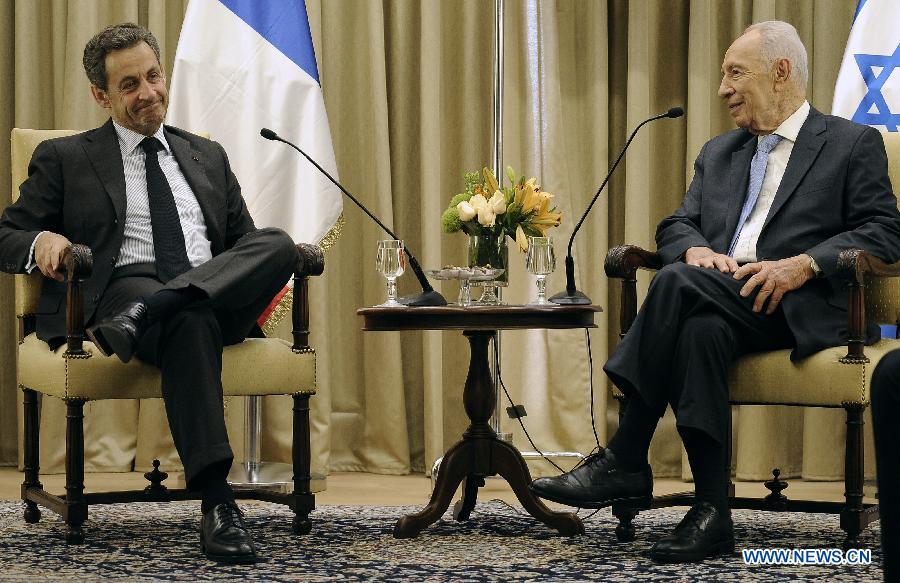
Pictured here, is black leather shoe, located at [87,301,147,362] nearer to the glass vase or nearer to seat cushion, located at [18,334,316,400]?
seat cushion, located at [18,334,316,400]

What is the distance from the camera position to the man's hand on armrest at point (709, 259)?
9.33 ft

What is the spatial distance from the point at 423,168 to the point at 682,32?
1059 millimetres

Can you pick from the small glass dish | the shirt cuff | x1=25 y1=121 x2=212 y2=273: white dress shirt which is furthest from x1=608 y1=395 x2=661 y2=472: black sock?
the shirt cuff

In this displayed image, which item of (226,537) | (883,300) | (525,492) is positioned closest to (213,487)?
(226,537)

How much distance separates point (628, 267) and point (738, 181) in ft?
1.35

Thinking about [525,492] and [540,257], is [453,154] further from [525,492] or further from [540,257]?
[525,492]

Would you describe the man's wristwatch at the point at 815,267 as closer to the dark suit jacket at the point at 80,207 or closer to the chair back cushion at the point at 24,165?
the dark suit jacket at the point at 80,207

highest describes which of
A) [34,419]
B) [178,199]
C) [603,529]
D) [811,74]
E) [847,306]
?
[811,74]

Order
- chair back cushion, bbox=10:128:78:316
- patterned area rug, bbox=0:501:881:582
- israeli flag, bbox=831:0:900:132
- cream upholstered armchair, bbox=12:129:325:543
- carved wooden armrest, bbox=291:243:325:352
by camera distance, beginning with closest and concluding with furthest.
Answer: patterned area rug, bbox=0:501:881:582
cream upholstered armchair, bbox=12:129:325:543
carved wooden armrest, bbox=291:243:325:352
chair back cushion, bbox=10:128:78:316
israeli flag, bbox=831:0:900:132

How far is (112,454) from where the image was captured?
13.6ft

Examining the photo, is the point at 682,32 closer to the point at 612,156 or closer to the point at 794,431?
the point at 612,156

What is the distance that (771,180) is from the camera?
3.07m

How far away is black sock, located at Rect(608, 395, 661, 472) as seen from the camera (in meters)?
2.69

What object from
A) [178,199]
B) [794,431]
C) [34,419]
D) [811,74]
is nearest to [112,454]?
[34,419]
